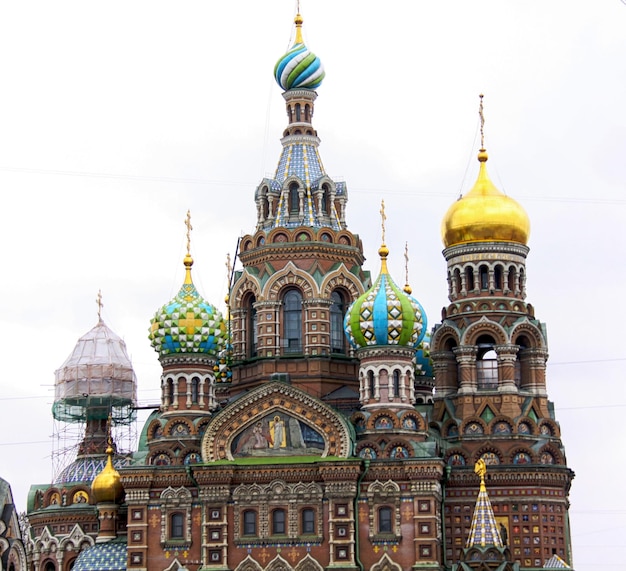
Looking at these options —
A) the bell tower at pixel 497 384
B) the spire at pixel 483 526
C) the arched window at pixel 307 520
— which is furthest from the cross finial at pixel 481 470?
the arched window at pixel 307 520

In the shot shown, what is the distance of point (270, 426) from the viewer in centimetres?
4600

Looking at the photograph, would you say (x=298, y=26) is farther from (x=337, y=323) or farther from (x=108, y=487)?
(x=108, y=487)

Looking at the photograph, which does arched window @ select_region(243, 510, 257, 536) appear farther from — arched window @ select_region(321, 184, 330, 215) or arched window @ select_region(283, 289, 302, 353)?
arched window @ select_region(321, 184, 330, 215)

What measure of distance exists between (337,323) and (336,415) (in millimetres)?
4838

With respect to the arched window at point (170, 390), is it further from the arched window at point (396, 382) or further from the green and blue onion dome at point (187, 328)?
the arched window at point (396, 382)

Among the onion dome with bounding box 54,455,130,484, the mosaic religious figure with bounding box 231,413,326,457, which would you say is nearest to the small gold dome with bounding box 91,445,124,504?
the onion dome with bounding box 54,455,130,484

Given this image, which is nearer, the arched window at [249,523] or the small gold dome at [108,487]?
the arched window at [249,523]

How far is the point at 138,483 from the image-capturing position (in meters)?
46.0

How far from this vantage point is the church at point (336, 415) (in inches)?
1767

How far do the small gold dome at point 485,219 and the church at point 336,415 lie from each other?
0.05 metres

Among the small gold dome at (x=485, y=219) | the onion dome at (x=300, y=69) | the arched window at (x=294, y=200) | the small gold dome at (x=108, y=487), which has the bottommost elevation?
the small gold dome at (x=108, y=487)

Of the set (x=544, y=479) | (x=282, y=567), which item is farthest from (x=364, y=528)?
(x=544, y=479)

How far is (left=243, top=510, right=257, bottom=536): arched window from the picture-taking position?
45.3 metres

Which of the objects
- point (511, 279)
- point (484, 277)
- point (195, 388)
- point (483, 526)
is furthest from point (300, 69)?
point (483, 526)
